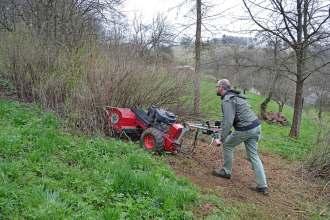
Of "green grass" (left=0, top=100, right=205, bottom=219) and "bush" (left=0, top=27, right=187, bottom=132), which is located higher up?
"bush" (left=0, top=27, right=187, bottom=132)

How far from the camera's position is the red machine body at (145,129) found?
8.32 meters

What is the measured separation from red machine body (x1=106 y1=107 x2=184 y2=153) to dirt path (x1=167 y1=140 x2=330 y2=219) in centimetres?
36

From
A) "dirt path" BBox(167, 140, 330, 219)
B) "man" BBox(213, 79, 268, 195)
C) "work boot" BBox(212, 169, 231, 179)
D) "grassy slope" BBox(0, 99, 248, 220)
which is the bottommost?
"dirt path" BBox(167, 140, 330, 219)

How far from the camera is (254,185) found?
7.93 m

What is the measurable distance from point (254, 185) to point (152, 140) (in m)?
2.17

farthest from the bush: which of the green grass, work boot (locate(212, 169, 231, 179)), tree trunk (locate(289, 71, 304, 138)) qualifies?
tree trunk (locate(289, 71, 304, 138))

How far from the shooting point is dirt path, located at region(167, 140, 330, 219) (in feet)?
22.9

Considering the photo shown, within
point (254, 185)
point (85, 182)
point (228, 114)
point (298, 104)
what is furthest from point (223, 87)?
point (298, 104)

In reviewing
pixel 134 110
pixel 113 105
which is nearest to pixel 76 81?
pixel 113 105

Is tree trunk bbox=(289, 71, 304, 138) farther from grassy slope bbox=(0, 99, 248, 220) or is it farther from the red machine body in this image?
grassy slope bbox=(0, 99, 248, 220)

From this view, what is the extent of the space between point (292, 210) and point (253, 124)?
1.61 metres

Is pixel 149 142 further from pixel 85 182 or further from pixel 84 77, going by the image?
pixel 85 182

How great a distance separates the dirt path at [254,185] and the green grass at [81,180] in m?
0.73

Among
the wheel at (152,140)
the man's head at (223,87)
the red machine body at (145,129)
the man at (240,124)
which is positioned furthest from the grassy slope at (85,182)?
the man's head at (223,87)
